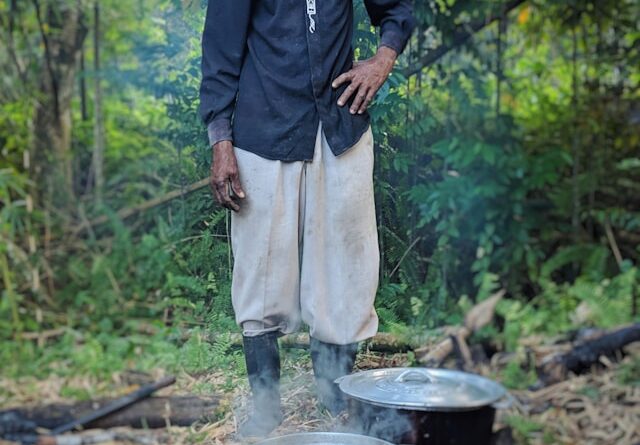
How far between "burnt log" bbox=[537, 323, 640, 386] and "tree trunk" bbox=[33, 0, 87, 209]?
131 inches

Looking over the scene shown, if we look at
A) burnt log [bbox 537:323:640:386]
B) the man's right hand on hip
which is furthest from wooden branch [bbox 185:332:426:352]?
burnt log [bbox 537:323:640:386]

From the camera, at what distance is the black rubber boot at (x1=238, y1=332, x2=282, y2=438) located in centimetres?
257

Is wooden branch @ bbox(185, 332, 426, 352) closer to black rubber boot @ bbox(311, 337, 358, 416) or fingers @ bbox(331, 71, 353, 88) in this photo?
black rubber boot @ bbox(311, 337, 358, 416)

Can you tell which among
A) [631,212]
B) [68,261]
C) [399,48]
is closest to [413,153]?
[399,48]

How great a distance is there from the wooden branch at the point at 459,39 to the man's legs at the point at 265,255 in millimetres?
1650

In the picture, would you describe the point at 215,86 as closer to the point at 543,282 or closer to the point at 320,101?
the point at 320,101

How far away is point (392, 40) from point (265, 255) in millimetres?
758

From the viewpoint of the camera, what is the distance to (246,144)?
2434 millimetres

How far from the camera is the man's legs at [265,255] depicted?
2436 mm

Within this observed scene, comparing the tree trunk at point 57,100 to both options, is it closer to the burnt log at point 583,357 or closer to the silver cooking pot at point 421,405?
the burnt log at point 583,357

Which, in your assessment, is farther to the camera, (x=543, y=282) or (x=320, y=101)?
(x=543, y=282)

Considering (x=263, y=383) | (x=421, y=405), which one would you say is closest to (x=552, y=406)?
(x=421, y=405)

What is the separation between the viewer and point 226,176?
2389 mm

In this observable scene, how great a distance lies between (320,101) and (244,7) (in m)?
0.34
